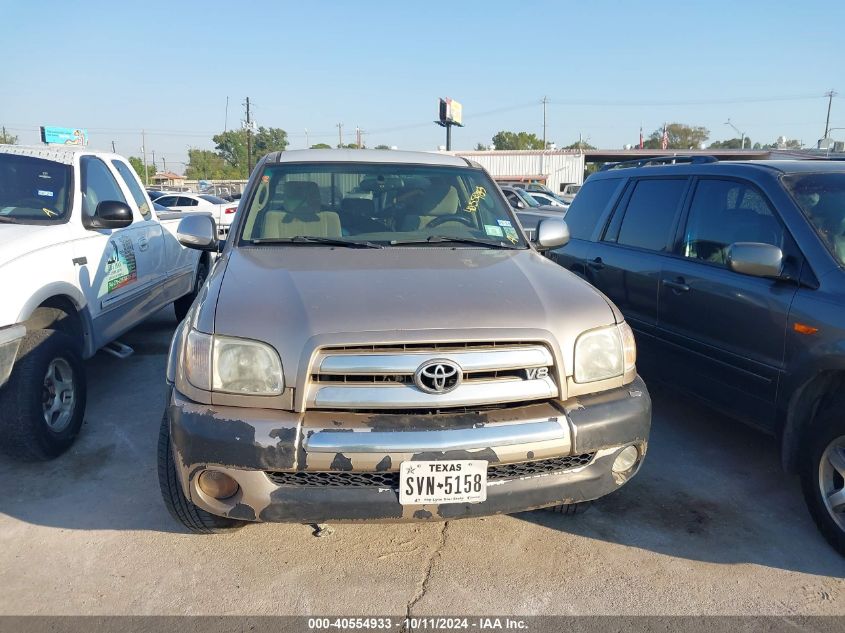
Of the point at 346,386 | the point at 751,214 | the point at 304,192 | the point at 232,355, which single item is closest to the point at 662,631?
the point at 346,386

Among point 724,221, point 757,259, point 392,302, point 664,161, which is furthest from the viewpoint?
Answer: point 664,161

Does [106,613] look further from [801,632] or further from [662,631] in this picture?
[801,632]

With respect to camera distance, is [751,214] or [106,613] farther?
[751,214]

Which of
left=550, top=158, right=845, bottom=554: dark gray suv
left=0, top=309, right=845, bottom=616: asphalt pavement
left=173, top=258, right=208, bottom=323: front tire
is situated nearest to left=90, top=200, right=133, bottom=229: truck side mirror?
left=0, top=309, right=845, bottom=616: asphalt pavement

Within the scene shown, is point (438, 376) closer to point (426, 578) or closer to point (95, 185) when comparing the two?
point (426, 578)

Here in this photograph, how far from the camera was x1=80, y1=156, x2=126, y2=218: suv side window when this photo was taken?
468cm

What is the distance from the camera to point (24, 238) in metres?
3.83

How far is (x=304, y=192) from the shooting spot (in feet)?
12.7

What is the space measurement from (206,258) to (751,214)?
5.98 m

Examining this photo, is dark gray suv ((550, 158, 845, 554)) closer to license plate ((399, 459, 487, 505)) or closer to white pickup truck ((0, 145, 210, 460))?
license plate ((399, 459, 487, 505))

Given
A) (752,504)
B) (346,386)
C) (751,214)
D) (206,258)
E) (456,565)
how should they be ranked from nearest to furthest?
1. (346,386)
2. (456,565)
3. (752,504)
4. (751,214)
5. (206,258)

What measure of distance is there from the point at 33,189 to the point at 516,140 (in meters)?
87.0

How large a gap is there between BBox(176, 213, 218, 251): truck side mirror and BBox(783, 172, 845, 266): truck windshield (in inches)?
132

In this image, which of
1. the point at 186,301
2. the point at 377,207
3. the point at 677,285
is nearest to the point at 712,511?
the point at 677,285
